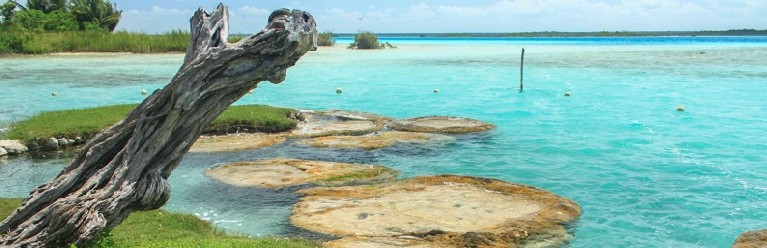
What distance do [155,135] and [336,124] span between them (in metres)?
19.0

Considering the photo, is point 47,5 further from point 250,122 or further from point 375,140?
point 375,140

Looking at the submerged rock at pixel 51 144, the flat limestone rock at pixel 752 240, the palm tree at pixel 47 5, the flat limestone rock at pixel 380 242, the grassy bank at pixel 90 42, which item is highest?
the palm tree at pixel 47 5

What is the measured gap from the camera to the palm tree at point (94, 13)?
77775mm

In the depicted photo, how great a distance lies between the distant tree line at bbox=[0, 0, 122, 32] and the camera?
70750 mm

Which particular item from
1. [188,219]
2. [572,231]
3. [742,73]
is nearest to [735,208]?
[572,231]

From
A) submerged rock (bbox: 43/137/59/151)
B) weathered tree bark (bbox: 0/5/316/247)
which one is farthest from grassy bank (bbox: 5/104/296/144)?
weathered tree bark (bbox: 0/5/316/247)

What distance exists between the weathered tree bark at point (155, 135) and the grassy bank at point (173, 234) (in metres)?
1.33

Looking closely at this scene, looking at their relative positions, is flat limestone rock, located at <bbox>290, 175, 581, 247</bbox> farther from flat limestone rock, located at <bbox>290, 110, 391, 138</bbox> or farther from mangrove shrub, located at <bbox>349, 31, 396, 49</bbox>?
mangrove shrub, located at <bbox>349, 31, 396, 49</bbox>

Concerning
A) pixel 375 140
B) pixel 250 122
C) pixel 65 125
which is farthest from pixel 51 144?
pixel 375 140

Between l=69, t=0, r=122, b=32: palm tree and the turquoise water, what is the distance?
60.6 ft

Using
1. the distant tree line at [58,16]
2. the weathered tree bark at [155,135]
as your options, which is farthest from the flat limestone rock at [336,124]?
the distant tree line at [58,16]

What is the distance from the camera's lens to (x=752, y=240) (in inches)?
484

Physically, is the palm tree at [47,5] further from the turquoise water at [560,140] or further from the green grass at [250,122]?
the green grass at [250,122]

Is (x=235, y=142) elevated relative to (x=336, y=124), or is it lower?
elevated
